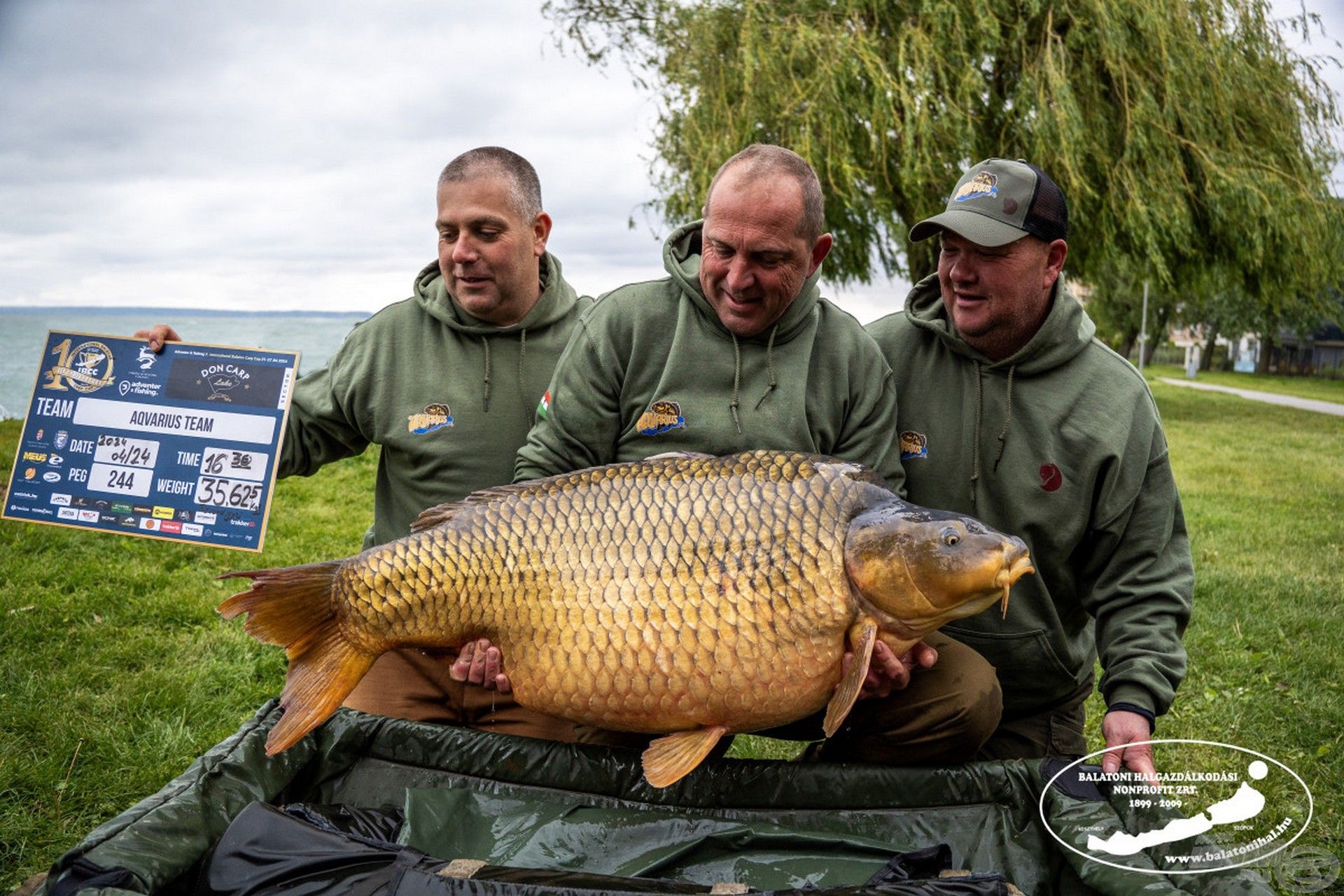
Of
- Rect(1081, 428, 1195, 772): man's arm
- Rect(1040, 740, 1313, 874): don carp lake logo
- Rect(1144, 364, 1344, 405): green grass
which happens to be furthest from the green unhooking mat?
Rect(1144, 364, 1344, 405): green grass

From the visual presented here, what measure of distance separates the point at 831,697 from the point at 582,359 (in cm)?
78

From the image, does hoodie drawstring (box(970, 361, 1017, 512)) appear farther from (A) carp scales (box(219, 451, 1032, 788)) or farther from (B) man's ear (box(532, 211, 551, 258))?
(B) man's ear (box(532, 211, 551, 258))

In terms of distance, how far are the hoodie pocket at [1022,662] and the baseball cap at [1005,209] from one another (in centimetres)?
74

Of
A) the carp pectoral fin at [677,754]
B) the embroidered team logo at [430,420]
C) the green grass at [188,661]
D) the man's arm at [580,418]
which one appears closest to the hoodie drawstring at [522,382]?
the embroidered team logo at [430,420]

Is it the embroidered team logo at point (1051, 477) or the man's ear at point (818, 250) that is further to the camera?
the embroidered team logo at point (1051, 477)

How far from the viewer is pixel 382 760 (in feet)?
5.94

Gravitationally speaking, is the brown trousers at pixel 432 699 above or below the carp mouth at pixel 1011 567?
below

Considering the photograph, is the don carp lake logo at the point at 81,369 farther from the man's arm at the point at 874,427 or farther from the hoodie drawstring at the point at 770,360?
the man's arm at the point at 874,427

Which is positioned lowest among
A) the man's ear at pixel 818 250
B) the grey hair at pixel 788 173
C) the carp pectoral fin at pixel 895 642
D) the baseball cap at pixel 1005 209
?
the carp pectoral fin at pixel 895 642

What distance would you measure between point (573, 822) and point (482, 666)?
0.98ft

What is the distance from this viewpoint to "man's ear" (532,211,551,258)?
91.7 inches

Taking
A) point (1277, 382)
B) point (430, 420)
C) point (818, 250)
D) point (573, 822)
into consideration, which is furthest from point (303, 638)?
point (1277, 382)

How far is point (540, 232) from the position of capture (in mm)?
2379

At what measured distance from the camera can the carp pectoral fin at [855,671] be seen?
4.77ft
